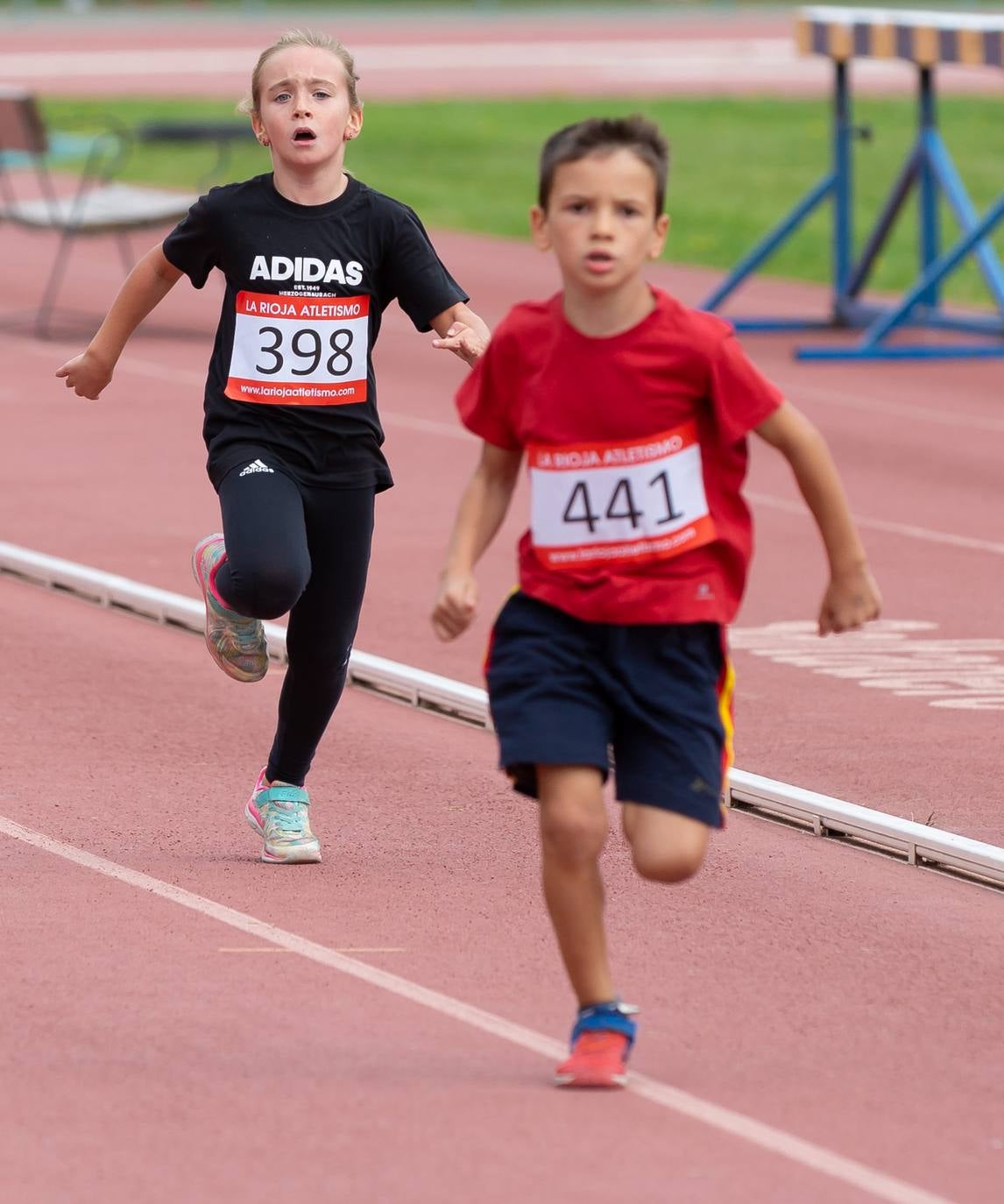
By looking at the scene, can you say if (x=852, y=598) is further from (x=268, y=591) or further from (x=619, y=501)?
(x=268, y=591)

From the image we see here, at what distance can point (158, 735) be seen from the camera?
7582mm

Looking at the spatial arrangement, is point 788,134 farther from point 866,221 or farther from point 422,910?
point 422,910

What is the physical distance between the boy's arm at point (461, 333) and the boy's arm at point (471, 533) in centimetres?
87

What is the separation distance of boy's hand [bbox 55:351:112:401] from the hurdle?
34.3 feet

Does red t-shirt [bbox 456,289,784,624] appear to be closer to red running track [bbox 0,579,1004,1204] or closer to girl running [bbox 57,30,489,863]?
red running track [bbox 0,579,1004,1204]

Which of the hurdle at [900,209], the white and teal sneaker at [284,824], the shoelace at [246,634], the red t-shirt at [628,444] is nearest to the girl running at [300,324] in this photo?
the shoelace at [246,634]

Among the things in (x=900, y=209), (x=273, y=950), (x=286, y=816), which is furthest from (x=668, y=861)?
(x=900, y=209)

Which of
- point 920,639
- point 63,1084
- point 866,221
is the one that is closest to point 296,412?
point 63,1084

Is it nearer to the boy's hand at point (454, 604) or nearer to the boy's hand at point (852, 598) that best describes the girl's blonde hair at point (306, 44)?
the boy's hand at point (454, 604)

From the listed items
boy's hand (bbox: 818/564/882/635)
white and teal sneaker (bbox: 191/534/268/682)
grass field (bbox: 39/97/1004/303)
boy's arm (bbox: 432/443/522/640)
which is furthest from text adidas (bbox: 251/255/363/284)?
grass field (bbox: 39/97/1004/303)

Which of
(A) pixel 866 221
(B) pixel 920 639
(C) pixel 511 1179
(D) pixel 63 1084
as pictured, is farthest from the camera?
(A) pixel 866 221

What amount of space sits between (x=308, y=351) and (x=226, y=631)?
2.54ft

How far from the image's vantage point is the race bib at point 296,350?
592cm

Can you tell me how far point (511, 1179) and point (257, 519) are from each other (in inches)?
77.6
